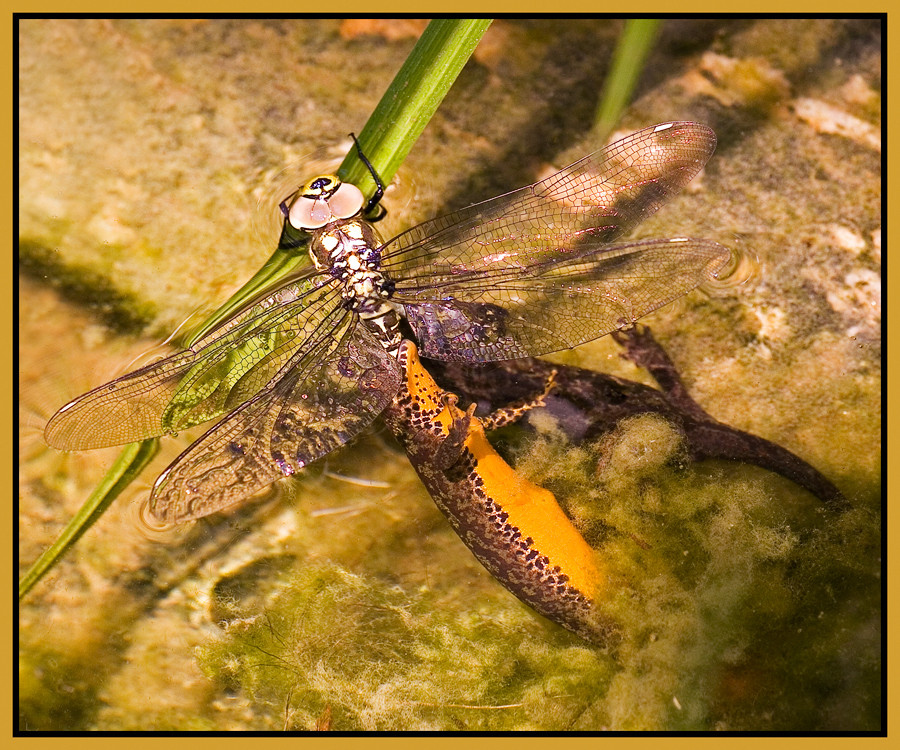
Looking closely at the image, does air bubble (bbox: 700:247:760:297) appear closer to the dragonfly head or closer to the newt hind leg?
the newt hind leg

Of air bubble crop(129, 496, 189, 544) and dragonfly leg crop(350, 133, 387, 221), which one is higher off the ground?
dragonfly leg crop(350, 133, 387, 221)

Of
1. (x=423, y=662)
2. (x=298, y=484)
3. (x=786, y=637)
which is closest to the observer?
(x=786, y=637)

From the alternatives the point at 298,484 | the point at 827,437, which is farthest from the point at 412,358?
the point at 827,437

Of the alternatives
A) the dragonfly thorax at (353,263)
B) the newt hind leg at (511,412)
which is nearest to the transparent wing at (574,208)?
the dragonfly thorax at (353,263)

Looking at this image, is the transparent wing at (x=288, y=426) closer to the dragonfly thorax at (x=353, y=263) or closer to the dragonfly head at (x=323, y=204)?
the dragonfly thorax at (x=353, y=263)

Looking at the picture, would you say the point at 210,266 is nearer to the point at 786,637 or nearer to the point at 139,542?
the point at 139,542

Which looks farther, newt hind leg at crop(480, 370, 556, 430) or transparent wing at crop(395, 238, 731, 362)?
newt hind leg at crop(480, 370, 556, 430)

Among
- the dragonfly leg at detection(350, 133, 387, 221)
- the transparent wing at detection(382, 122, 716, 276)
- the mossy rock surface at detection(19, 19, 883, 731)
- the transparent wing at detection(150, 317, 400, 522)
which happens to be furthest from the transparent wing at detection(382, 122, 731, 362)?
the mossy rock surface at detection(19, 19, 883, 731)
